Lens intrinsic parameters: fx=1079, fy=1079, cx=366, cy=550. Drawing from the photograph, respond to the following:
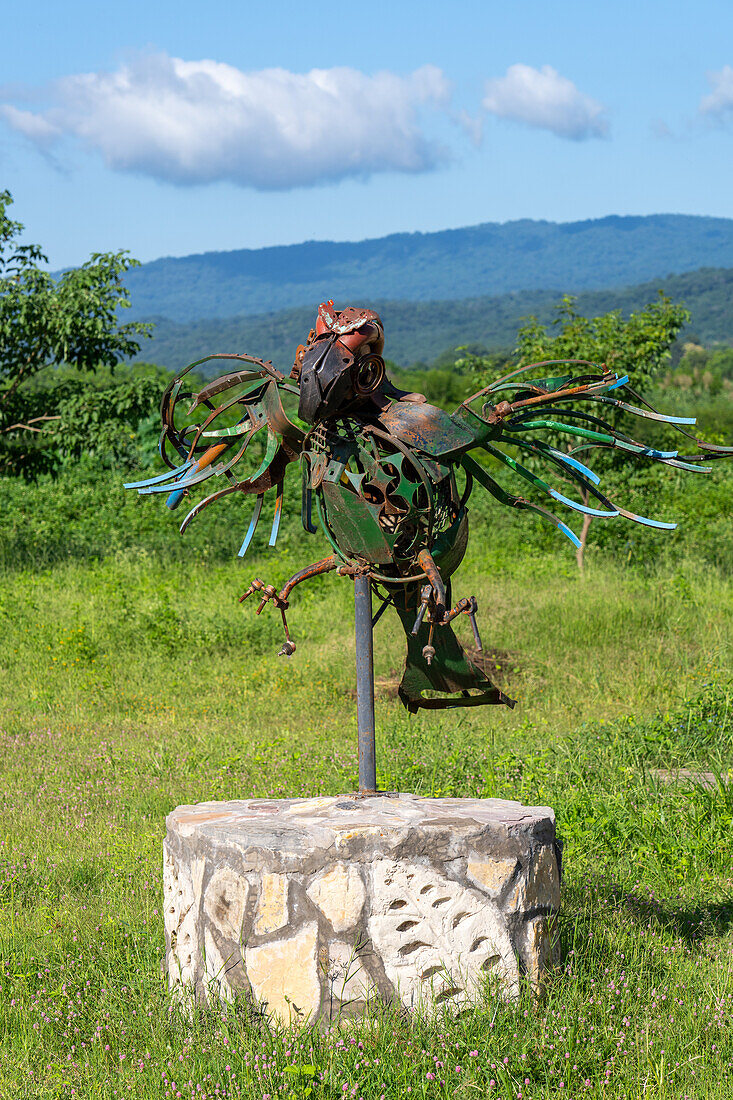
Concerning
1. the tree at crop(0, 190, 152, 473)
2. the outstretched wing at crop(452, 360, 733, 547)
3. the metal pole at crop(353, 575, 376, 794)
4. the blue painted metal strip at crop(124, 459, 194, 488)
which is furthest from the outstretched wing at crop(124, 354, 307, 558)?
the tree at crop(0, 190, 152, 473)

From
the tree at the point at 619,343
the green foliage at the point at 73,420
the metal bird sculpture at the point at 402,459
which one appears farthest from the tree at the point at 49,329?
the metal bird sculpture at the point at 402,459

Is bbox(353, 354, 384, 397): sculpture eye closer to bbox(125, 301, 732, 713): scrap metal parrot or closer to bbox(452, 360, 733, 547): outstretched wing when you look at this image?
bbox(125, 301, 732, 713): scrap metal parrot

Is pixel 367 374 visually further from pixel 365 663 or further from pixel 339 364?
pixel 365 663

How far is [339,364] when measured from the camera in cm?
457

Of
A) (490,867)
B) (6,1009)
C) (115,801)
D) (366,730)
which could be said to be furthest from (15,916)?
(490,867)

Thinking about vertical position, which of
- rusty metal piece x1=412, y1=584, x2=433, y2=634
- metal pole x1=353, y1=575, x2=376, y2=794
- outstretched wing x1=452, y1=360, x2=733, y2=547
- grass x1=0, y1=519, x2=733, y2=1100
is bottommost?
grass x1=0, y1=519, x2=733, y2=1100

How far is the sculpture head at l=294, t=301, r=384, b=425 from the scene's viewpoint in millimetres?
4570

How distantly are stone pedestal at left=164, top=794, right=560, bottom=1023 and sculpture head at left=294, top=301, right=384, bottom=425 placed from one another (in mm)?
1769

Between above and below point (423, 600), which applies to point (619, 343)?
above

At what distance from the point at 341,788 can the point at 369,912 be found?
286 cm

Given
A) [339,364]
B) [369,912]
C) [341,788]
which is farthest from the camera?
[341,788]

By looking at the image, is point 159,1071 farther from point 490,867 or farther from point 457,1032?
point 490,867

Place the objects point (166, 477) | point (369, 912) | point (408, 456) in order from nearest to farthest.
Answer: point (369, 912) → point (408, 456) → point (166, 477)

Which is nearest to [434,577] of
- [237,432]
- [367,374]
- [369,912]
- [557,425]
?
[557,425]
